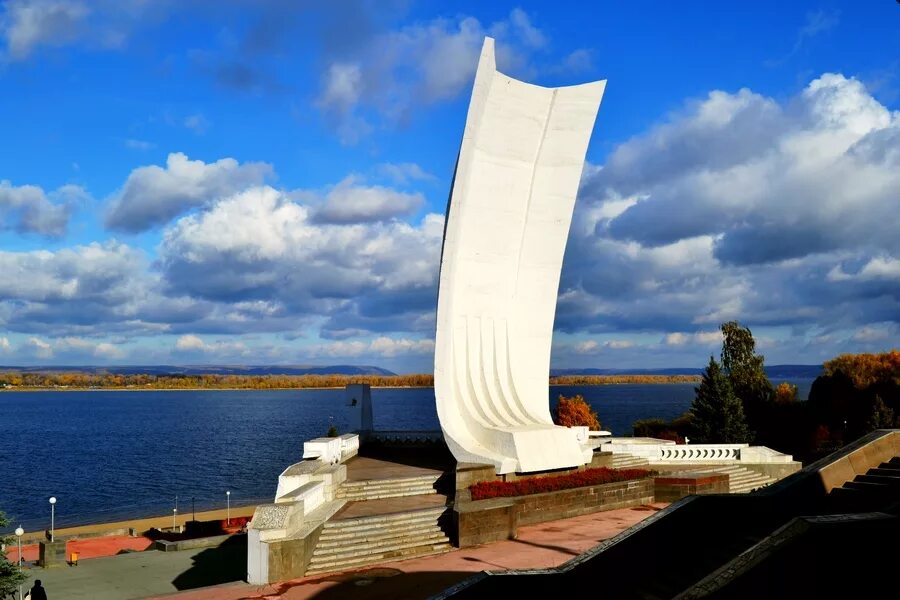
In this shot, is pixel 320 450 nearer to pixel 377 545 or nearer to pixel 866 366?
pixel 377 545

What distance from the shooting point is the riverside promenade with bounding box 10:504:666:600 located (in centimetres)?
1109

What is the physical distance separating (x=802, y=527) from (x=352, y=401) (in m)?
19.3

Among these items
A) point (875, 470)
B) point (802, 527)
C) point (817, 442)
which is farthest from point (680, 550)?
point (817, 442)

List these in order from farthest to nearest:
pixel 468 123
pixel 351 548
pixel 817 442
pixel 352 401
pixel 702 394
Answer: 1. pixel 817 442
2. pixel 702 394
3. pixel 352 401
4. pixel 468 123
5. pixel 351 548

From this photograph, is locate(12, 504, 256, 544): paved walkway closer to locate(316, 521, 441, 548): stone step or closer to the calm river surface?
the calm river surface

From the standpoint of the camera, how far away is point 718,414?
34656mm

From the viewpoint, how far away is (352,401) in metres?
24.4

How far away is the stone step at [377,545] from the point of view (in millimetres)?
12375

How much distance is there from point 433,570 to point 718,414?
25957 millimetres

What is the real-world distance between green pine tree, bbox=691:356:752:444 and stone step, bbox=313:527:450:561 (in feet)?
77.7

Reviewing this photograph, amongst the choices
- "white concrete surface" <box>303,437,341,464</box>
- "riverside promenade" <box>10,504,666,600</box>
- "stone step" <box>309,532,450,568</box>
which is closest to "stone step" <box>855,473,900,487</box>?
"riverside promenade" <box>10,504,666,600</box>

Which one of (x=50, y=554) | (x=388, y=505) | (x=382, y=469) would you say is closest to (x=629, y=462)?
(x=382, y=469)

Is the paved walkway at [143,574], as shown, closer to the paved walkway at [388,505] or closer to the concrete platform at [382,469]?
the paved walkway at [388,505]

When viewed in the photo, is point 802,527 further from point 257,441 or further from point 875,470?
point 257,441
